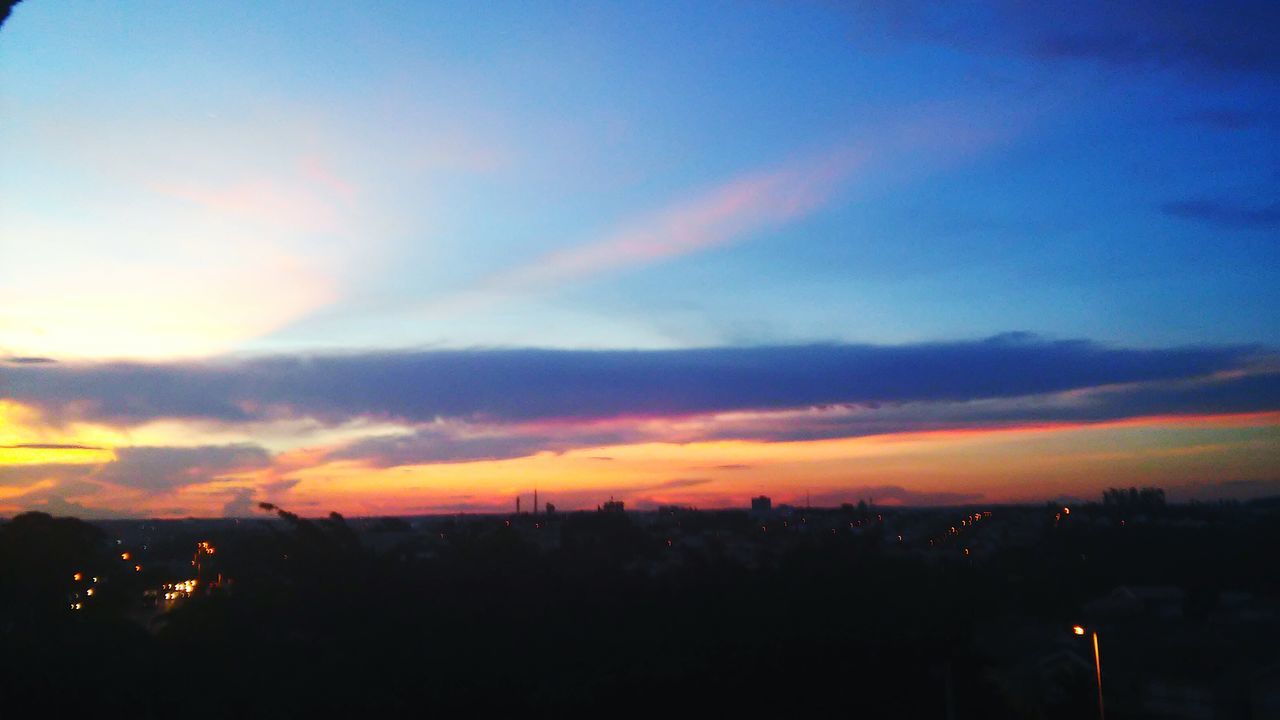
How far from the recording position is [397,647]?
61.3 feet

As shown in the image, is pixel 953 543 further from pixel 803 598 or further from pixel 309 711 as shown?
pixel 309 711

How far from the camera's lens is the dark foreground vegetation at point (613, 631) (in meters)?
13.5

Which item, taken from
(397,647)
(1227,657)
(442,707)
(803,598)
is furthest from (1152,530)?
(442,707)

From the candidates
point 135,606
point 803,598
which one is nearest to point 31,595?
point 135,606

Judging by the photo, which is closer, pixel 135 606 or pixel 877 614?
pixel 135 606

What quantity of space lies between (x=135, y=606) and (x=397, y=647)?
15.2 feet

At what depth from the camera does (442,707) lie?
1266 centimetres

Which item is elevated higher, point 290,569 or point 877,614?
point 290,569

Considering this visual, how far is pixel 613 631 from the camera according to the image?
71.2 feet

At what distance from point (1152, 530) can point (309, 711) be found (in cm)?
3358

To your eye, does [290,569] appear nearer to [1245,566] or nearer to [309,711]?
[309,711]

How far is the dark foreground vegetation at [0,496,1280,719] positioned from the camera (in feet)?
44.2

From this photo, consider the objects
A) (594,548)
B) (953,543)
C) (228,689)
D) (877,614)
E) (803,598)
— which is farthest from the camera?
(953,543)

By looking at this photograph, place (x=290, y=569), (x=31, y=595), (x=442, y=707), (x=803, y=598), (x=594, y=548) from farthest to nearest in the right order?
(x=594, y=548), (x=803, y=598), (x=290, y=569), (x=31, y=595), (x=442, y=707)
